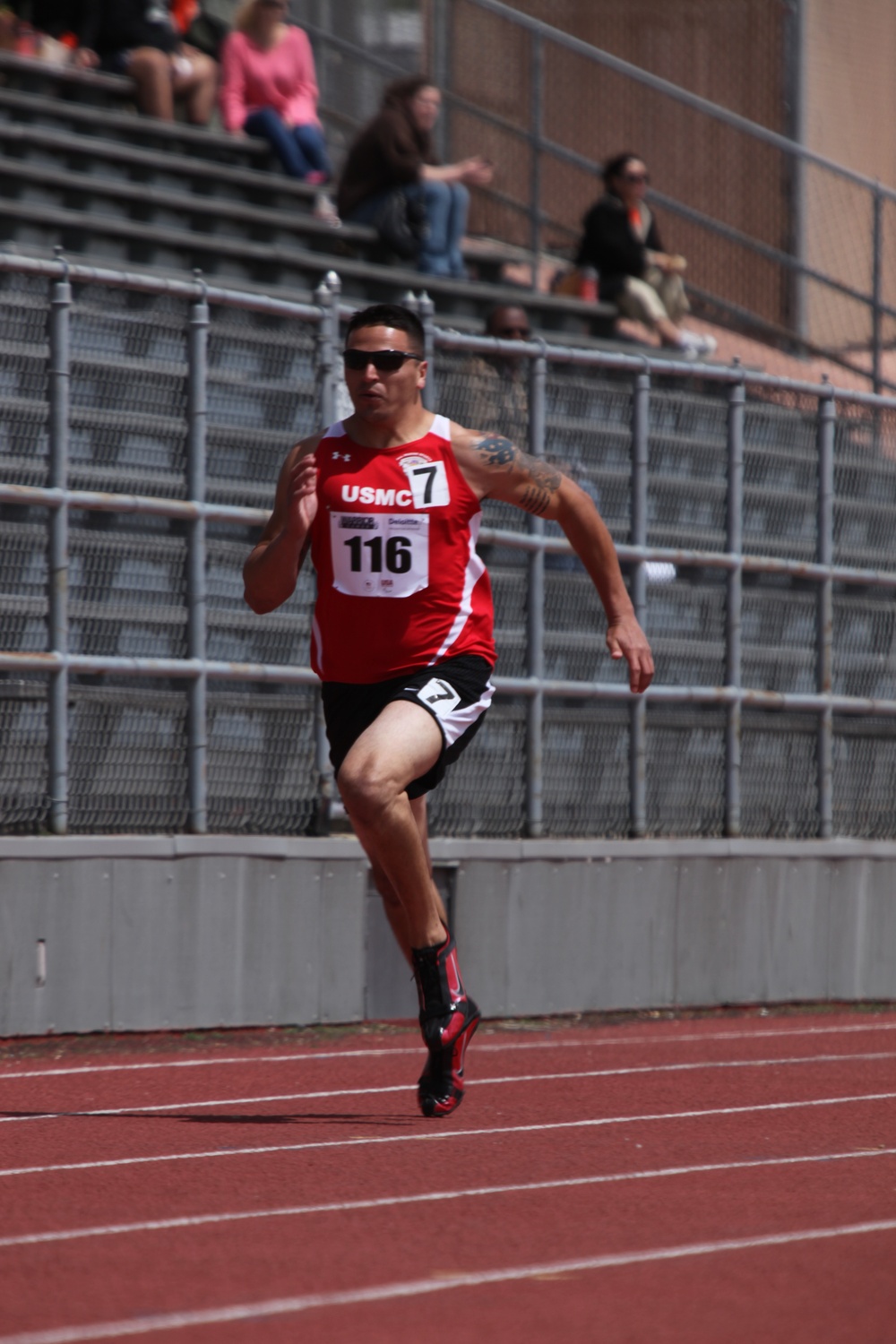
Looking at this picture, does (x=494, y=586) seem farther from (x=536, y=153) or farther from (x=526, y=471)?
(x=536, y=153)

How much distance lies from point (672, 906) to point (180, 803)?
9.35ft

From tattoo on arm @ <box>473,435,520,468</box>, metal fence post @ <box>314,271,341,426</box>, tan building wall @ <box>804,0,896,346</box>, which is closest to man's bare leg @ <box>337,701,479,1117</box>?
tattoo on arm @ <box>473,435,520,468</box>

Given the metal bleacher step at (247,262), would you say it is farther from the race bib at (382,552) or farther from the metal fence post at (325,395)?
the race bib at (382,552)

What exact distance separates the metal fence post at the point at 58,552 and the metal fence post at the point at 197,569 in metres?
0.60

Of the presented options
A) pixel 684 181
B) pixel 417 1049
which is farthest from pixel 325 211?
pixel 417 1049

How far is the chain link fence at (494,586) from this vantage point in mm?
9078

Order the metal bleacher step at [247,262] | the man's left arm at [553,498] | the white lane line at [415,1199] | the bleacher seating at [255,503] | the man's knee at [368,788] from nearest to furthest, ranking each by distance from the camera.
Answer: the white lane line at [415,1199], the man's knee at [368,788], the man's left arm at [553,498], the bleacher seating at [255,503], the metal bleacher step at [247,262]

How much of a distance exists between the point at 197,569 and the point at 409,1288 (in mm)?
5347

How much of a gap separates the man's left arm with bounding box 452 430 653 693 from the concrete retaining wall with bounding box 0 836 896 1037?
108 inches

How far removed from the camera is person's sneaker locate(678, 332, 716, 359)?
50.8 ft

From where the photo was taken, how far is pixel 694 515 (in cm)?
1138

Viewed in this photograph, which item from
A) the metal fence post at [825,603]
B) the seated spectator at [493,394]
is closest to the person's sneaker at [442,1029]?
the seated spectator at [493,394]

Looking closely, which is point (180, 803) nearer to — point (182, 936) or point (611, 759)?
point (182, 936)

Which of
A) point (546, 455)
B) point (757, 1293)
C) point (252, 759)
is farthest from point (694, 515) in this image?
point (757, 1293)
